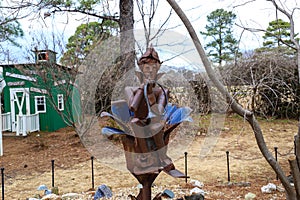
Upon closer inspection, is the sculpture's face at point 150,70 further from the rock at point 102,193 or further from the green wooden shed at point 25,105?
the green wooden shed at point 25,105

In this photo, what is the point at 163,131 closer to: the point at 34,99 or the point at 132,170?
the point at 132,170

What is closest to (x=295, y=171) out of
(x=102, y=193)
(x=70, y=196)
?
(x=102, y=193)

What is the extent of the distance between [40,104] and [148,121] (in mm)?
7042

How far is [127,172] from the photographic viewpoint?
159 inches

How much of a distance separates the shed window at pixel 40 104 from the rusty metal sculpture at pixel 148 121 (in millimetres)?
6721

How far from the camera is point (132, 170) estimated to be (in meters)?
1.66

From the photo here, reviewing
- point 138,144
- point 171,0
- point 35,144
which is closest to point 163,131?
point 138,144

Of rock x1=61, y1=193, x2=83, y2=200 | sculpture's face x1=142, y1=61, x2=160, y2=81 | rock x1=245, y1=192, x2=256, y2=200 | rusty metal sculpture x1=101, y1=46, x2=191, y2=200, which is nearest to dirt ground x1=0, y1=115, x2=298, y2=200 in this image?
rock x1=245, y1=192, x2=256, y2=200

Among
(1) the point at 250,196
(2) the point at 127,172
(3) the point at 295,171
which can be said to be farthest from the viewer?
(2) the point at 127,172

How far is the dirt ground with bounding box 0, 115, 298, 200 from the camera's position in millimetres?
3250

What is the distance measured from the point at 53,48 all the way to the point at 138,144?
4.96 metres

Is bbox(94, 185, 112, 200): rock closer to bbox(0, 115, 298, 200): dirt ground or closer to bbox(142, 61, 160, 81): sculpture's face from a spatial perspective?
bbox(0, 115, 298, 200): dirt ground

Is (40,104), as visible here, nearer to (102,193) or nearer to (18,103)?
(18,103)

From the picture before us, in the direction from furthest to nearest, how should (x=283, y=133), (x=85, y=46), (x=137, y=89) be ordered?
1. (x=283, y=133)
2. (x=85, y=46)
3. (x=137, y=89)
